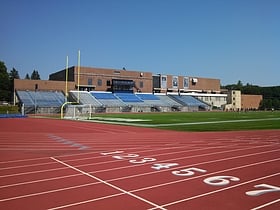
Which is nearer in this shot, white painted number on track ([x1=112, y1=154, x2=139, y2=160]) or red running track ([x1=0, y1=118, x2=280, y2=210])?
red running track ([x1=0, y1=118, x2=280, y2=210])

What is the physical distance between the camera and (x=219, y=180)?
731 cm

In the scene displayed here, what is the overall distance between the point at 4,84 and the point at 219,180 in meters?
81.9

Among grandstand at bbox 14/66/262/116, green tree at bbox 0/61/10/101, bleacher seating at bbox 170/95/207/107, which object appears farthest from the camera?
bleacher seating at bbox 170/95/207/107

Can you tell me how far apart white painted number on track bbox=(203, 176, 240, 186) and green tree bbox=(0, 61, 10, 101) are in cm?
7892

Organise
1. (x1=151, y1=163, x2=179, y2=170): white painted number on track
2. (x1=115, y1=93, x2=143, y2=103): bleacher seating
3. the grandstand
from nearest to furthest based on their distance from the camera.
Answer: (x1=151, y1=163, x2=179, y2=170): white painted number on track < the grandstand < (x1=115, y1=93, x2=143, y2=103): bleacher seating

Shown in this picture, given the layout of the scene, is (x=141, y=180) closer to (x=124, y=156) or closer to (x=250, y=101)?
(x=124, y=156)

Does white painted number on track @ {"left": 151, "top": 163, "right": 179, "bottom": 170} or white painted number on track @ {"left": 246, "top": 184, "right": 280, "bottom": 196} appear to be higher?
white painted number on track @ {"left": 246, "top": 184, "right": 280, "bottom": 196}

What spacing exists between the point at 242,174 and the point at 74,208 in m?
4.57

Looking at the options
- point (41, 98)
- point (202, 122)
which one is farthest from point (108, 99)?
point (202, 122)

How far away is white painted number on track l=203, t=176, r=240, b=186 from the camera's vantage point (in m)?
7.03

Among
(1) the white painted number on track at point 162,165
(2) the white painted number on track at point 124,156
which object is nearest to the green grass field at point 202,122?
(2) the white painted number on track at point 124,156

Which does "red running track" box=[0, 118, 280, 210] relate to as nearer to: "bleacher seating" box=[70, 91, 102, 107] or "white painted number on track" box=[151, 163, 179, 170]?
"white painted number on track" box=[151, 163, 179, 170]

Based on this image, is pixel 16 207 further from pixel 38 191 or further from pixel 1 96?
pixel 1 96

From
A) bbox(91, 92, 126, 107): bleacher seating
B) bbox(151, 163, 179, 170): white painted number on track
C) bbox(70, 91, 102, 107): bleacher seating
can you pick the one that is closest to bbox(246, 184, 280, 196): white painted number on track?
bbox(151, 163, 179, 170): white painted number on track
